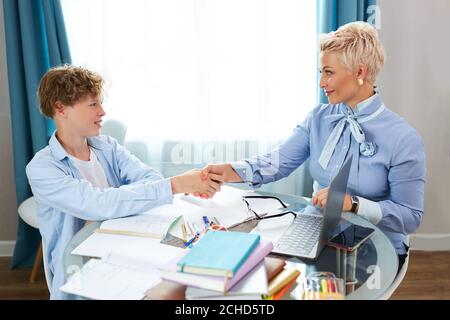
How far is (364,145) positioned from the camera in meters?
1.76

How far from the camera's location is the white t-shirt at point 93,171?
1.81 metres

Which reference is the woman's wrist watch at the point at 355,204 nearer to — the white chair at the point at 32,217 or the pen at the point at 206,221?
the pen at the point at 206,221

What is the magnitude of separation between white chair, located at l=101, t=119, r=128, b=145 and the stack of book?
153cm

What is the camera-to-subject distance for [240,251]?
1164mm

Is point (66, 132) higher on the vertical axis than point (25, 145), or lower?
higher

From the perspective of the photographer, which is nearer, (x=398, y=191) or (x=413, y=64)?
(x=398, y=191)

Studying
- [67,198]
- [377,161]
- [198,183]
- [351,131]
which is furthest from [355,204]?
[67,198]

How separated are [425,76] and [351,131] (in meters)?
1.27

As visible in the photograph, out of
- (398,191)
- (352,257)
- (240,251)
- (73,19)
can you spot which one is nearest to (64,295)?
(240,251)

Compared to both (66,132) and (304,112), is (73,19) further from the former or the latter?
(304,112)

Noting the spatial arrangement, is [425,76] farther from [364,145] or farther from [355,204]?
[355,204]

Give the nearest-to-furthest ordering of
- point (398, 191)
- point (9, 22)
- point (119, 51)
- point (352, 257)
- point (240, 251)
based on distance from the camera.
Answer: point (240, 251) < point (352, 257) < point (398, 191) < point (9, 22) < point (119, 51)

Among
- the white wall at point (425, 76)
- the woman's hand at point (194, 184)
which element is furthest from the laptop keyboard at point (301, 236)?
the white wall at point (425, 76)
